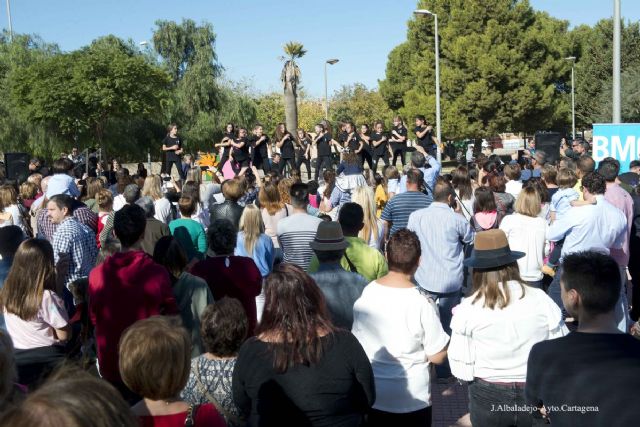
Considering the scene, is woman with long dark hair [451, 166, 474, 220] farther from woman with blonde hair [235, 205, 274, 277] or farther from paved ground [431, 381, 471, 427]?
woman with blonde hair [235, 205, 274, 277]

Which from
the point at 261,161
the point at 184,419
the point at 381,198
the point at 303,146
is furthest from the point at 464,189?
the point at 303,146

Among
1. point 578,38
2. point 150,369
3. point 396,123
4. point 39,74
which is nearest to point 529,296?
point 150,369

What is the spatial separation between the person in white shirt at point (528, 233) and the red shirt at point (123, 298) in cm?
362

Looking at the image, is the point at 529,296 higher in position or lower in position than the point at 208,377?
higher

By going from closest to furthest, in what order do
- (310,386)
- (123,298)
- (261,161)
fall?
(310,386) < (123,298) < (261,161)

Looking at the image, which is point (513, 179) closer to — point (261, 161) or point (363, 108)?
point (261, 161)

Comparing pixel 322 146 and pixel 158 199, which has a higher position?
pixel 322 146

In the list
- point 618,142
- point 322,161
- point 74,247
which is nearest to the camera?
point 74,247

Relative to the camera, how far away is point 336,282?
4469mm

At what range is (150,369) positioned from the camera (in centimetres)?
284

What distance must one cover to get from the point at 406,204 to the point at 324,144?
39.9 feet

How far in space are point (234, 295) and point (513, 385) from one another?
2.16 metres

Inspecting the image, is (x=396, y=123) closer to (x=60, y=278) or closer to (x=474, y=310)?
(x=60, y=278)

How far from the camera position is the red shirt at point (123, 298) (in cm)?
427
